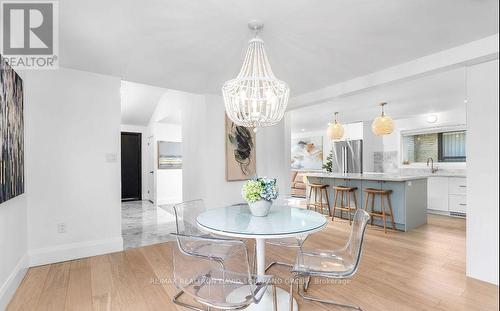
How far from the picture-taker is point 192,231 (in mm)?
2775

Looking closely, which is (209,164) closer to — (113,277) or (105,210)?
(105,210)

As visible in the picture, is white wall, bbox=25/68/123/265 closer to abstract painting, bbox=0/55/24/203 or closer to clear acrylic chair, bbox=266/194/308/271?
abstract painting, bbox=0/55/24/203

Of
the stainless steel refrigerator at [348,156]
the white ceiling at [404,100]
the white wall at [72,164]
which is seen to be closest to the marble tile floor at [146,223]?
the white wall at [72,164]

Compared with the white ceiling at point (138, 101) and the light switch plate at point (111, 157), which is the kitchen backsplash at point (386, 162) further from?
the light switch plate at point (111, 157)

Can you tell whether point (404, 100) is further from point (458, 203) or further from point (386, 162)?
point (386, 162)

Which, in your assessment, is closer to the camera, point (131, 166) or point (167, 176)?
point (167, 176)

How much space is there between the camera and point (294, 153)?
10.6 m

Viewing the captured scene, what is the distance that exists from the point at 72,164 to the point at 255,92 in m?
2.51

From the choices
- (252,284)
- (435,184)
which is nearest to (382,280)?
(252,284)

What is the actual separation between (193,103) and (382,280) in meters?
3.93

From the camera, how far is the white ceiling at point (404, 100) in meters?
3.98

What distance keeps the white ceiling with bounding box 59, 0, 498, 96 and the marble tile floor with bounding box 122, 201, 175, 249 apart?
2393mm

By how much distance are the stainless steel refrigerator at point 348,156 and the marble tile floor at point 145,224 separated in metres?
5.17

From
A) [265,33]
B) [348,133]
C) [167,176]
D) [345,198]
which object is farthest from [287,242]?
[348,133]
